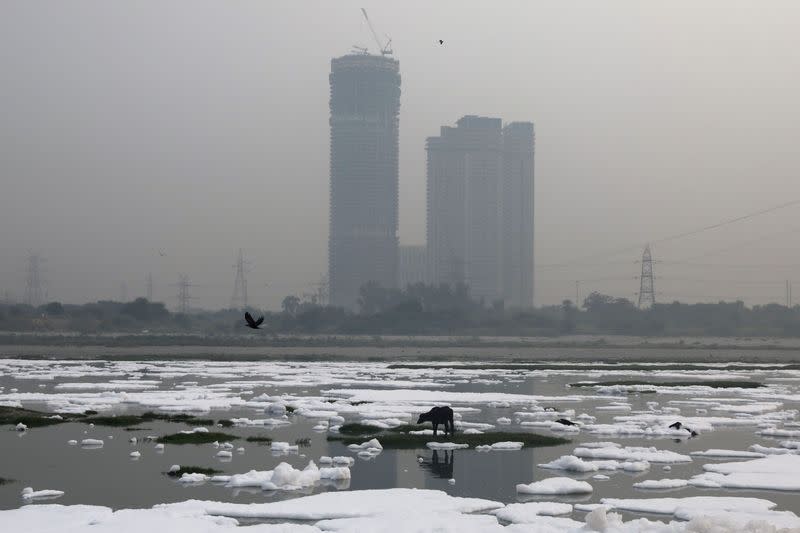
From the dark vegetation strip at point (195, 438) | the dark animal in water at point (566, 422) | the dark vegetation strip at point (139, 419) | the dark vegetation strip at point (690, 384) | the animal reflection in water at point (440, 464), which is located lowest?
the animal reflection in water at point (440, 464)

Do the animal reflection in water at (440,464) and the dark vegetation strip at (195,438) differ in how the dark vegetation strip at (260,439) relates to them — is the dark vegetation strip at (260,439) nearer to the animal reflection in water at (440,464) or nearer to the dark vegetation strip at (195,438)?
the dark vegetation strip at (195,438)

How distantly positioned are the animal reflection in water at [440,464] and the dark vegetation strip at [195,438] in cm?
653

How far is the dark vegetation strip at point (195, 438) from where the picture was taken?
99.5 feet

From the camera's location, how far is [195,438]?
3078cm

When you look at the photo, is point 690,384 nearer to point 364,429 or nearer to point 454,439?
point 364,429

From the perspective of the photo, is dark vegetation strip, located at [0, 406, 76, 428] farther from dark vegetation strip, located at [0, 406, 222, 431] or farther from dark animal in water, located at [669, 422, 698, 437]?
dark animal in water, located at [669, 422, 698, 437]

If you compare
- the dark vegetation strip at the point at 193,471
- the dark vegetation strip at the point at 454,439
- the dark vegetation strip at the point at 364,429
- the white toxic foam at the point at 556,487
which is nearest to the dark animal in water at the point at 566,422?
the dark vegetation strip at the point at 454,439

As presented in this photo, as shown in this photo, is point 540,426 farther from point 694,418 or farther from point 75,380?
point 75,380

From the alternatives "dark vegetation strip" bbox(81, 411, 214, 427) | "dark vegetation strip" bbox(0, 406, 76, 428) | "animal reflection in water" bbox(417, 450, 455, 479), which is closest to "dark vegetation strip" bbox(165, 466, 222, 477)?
"animal reflection in water" bbox(417, 450, 455, 479)

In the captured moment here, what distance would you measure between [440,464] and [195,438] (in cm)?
825

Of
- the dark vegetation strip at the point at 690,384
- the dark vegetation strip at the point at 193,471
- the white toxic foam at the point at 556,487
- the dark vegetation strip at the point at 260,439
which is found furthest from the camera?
the dark vegetation strip at the point at 690,384

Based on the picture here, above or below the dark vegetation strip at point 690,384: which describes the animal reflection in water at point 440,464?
below

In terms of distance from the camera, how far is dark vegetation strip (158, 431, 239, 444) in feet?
99.5

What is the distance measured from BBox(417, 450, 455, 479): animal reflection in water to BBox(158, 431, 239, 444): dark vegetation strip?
653cm
